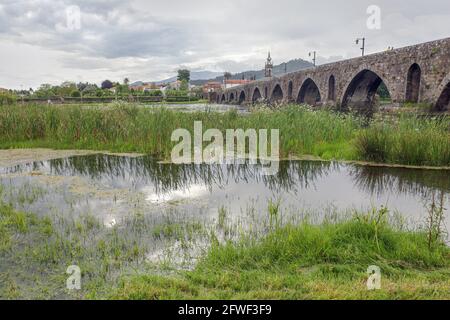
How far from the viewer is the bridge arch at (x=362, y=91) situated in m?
26.7

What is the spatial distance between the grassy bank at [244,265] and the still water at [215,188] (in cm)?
96

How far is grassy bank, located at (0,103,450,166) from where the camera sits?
975 cm

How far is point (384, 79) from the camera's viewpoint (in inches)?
838

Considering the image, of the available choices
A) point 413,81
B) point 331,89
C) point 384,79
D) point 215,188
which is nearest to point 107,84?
point 331,89

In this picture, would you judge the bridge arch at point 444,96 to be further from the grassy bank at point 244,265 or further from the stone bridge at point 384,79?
the grassy bank at point 244,265

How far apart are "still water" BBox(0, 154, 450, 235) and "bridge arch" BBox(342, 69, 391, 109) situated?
1943 cm

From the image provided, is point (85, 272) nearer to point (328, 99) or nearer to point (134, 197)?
point (134, 197)

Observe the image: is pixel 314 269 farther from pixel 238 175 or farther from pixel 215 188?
pixel 238 175

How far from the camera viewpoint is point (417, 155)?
29.9 ft

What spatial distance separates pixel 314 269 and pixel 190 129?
891cm

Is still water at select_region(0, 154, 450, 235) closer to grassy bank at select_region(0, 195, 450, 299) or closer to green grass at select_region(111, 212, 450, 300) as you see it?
grassy bank at select_region(0, 195, 450, 299)

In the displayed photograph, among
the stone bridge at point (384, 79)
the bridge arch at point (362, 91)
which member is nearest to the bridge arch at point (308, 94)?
the stone bridge at point (384, 79)

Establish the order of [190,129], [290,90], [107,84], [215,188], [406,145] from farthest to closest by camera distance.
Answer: [107,84], [290,90], [190,129], [406,145], [215,188]
